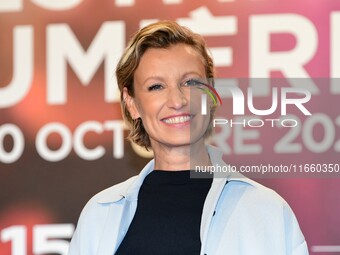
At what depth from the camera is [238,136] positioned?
2.56m

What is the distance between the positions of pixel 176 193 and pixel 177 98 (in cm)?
26

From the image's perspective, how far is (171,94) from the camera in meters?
1.75

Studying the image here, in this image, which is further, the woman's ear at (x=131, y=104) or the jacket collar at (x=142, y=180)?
the woman's ear at (x=131, y=104)

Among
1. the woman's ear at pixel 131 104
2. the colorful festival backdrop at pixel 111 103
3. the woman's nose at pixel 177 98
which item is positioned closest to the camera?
the woman's nose at pixel 177 98

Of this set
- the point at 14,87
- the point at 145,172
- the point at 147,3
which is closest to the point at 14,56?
the point at 14,87

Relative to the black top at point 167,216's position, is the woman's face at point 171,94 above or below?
above

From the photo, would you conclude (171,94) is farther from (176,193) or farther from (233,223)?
(233,223)

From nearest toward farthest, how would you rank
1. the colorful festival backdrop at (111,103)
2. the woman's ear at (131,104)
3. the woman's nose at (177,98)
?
1. the woman's nose at (177,98)
2. the woman's ear at (131,104)
3. the colorful festival backdrop at (111,103)

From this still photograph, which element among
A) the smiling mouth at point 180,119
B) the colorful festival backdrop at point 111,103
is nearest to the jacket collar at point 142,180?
the smiling mouth at point 180,119

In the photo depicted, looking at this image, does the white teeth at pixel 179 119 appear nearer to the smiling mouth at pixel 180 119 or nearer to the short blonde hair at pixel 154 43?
the smiling mouth at pixel 180 119

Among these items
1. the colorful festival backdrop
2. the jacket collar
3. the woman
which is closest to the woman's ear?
the woman

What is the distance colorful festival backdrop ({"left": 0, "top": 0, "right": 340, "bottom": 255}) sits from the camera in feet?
8.30

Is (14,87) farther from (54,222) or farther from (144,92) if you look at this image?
(144,92)

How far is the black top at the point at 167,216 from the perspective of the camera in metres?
1.65
